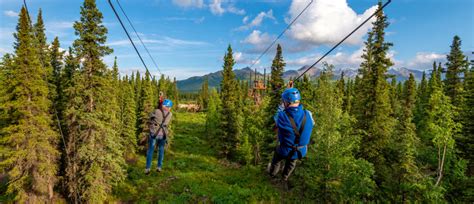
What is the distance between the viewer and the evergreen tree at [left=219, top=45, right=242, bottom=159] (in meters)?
41.6

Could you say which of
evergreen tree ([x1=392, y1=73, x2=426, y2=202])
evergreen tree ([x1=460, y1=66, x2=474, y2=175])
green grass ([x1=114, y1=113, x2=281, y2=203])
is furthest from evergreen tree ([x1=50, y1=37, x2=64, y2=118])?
evergreen tree ([x1=460, y1=66, x2=474, y2=175])

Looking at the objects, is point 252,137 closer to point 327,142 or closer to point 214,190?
point 214,190

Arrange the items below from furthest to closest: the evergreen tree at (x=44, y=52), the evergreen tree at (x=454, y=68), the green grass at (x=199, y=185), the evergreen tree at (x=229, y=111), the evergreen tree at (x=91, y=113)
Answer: the evergreen tree at (x=229, y=111), the evergreen tree at (x=454, y=68), the evergreen tree at (x=44, y=52), the green grass at (x=199, y=185), the evergreen tree at (x=91, y=113)

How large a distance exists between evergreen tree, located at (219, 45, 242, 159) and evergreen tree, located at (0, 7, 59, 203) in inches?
916

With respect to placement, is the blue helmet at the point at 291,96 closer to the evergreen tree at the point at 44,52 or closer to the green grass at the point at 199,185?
the green grass at the point at 199,185

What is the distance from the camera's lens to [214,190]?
25.7 meters

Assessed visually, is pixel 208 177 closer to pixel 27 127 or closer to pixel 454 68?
pixel 27 127

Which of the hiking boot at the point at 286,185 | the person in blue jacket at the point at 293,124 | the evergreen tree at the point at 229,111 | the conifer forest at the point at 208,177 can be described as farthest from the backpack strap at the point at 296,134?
the evergreen tree at the point at 229,111

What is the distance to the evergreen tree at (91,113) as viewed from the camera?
1994cm

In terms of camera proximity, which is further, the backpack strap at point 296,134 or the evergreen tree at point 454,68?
the evergreen tree at point 454,68

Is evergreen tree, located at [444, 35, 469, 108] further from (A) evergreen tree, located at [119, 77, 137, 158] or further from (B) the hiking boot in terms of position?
(A) evergreen tree, located at [119, 77, 137, 158]

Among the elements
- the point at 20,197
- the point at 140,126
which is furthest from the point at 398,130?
the point at 140,126

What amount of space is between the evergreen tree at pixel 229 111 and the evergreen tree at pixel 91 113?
21428 mm

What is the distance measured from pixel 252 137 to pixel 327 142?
16.9 meters
